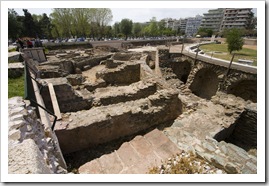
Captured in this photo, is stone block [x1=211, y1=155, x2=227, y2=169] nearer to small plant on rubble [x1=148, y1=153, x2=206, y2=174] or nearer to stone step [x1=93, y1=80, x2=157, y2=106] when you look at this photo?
small plant on rubble [x1=148, y1=153, x2=206, y2=174]

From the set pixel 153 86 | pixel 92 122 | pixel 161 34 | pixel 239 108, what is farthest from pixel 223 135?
pixel 161 34

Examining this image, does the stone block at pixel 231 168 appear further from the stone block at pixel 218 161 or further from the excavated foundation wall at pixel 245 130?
the excavated foundation wall at pixel 245 130

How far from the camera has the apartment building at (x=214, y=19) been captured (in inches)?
2854

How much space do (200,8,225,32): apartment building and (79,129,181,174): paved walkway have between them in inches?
3576

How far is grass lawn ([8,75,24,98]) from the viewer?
3.70 metres

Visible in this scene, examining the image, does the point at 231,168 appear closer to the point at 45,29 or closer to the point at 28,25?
the point at 28,25

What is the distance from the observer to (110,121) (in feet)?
15.8

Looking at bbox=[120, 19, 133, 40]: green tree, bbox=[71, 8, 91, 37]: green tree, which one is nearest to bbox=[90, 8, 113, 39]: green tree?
bbox=[71, 8, 91, 37]: green tree

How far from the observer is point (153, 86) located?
338 inches

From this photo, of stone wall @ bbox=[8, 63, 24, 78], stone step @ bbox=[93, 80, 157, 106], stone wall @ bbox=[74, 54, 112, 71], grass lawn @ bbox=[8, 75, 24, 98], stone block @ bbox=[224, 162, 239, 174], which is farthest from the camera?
stone wall @ bbox=[74, 54, 112, 71]

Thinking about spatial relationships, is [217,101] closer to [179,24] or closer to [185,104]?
[185,104]

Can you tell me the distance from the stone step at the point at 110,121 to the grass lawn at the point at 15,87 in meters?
1.39

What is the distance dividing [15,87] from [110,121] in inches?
122

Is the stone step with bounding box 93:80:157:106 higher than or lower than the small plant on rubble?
lower
